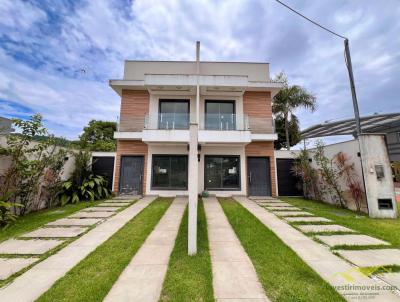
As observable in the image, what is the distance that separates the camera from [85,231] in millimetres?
4930

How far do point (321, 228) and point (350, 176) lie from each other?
431cm

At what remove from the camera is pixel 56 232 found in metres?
4.88

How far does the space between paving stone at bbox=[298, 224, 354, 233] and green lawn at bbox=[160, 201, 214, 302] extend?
299 cm

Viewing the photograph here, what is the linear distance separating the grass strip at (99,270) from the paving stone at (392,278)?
4.00 meters

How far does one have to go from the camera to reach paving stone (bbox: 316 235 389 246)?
4.20m

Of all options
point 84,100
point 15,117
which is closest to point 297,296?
point 15,117

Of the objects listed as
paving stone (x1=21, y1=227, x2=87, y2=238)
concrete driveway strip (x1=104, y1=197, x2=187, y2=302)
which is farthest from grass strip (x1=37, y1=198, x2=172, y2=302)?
paving stone (x1=21, y1=227, x2=87, y2=238)

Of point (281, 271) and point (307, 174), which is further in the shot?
point (307, 174)

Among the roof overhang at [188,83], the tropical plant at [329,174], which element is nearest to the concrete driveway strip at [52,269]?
the roof overhang at [188,83]

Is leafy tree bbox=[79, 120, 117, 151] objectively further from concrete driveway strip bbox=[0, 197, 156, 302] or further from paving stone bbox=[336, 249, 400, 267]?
paving stone bbox=[336, 249, 400, 267]

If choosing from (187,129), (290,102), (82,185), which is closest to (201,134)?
(187,129)

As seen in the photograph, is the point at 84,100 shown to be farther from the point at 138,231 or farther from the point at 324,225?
the point at 324,225

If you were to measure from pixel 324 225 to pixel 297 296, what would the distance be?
411 cm

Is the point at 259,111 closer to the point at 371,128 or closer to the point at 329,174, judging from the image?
the point at 329,174
